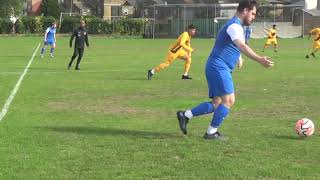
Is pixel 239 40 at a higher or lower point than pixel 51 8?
lower

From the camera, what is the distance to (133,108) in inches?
519

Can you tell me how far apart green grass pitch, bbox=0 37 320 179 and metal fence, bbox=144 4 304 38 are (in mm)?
55061

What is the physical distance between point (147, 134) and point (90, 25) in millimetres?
74919

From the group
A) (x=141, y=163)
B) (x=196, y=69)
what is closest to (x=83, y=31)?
(x=196, y=69)

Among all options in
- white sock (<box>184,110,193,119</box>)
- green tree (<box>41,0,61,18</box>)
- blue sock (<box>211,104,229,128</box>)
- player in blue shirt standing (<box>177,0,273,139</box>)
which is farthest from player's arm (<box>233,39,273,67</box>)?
green tree (<box>41,0,61,18</box>)

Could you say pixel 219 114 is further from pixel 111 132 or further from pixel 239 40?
pixel 111 132

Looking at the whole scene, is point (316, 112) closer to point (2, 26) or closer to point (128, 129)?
point (128, 129)

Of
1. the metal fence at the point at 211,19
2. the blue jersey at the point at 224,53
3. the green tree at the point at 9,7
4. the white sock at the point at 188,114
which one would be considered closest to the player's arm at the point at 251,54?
the blue jersey at the point at 224,53

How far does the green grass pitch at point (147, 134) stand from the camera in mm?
7340

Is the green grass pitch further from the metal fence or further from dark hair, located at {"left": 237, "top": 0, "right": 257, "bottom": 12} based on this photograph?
the metal fence

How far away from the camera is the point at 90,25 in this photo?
83562mm

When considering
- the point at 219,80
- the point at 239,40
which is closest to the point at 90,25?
the point at 219,80

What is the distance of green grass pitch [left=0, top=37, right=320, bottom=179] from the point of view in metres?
7.34

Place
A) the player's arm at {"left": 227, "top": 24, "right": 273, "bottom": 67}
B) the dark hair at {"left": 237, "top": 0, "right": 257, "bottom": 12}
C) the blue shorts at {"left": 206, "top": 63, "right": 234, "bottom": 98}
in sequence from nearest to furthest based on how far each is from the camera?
1. the player's arm at {"left": 227, "top": 24, "right": 273, "bottom": 67}
2. the dark hair at {"left": 237, "top": 0, "right": 257, "bottom": 12}
3. the blue shorts at {"left": 206, "top": 63, "right": 234, "bottom": 98}
